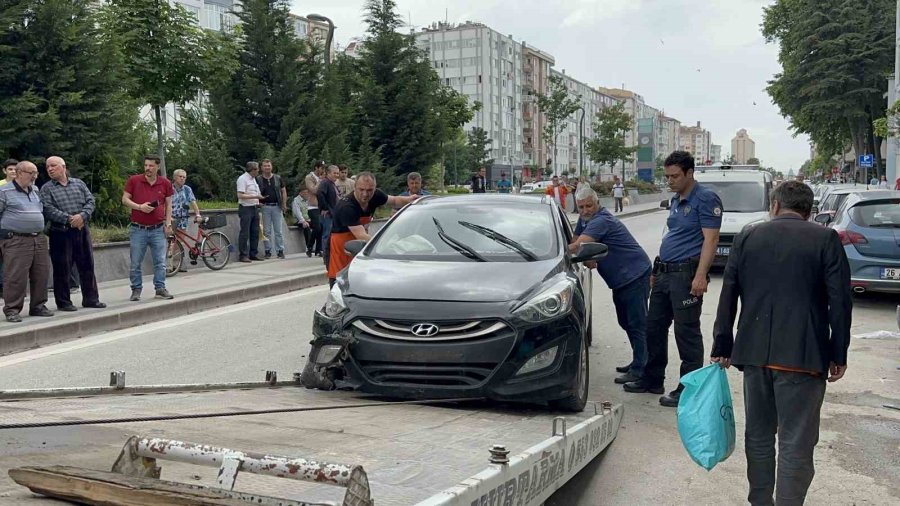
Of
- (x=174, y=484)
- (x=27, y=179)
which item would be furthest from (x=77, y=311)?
(x=174, y=484)

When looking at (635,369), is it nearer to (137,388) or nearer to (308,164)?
(137,388)

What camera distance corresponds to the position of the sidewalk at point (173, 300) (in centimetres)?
937

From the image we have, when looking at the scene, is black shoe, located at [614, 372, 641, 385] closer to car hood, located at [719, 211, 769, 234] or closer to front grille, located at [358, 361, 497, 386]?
front grille, located at [358, 361, 497, 386]

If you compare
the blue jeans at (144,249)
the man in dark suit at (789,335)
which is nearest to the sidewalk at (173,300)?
the blue jeans at (144,249)

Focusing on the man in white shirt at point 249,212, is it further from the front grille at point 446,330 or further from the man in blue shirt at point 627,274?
the front grille at point 446,330

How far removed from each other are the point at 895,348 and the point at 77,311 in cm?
970

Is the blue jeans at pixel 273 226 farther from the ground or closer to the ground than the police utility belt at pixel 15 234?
closer to the ground

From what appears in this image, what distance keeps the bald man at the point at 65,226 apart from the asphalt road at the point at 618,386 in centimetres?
127

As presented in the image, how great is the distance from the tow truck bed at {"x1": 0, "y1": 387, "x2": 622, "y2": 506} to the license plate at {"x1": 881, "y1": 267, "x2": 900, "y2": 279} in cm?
785

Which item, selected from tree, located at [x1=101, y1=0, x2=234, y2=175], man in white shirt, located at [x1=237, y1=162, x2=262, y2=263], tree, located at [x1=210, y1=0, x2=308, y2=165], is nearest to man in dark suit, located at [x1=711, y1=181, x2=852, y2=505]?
man in white shirt, located at [x1=237, y1=162, x2=262, y2=263]

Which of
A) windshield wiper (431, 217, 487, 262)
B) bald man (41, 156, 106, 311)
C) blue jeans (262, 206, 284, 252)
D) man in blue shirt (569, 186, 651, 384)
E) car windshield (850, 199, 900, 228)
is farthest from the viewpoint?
blue jeans (262, 206, 284, 252)

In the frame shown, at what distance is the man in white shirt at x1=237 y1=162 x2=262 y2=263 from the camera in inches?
637

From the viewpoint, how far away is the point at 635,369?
7336 mm

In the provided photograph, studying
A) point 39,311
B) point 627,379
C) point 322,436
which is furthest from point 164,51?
point 322,436
